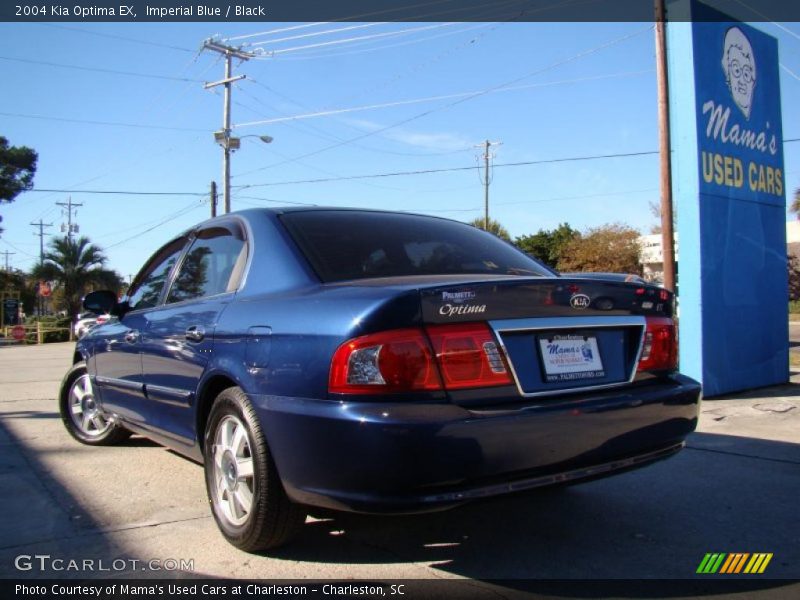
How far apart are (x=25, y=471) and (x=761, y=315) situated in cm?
795

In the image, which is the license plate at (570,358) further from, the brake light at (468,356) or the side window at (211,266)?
the side window at (211,266)

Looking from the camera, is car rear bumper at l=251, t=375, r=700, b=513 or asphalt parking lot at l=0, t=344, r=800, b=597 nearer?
car rear bumper at l=251, t=375, r=700, b=513

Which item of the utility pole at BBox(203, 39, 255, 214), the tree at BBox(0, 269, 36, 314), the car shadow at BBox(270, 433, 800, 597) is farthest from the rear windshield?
the tree at BBox(0, 269, 36, 314)

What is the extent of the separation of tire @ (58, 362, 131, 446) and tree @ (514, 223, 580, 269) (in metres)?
43.4

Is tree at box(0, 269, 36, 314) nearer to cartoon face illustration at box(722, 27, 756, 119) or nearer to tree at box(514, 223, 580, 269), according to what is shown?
tree at box(514, 223, 580, 269)

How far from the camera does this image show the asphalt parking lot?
280cm

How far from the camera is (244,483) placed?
2.95m

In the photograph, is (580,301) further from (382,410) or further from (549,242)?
(549,242)

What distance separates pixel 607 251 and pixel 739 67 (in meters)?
36.7

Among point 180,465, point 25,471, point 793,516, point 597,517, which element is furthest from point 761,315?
point 25,471

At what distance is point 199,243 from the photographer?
155 inches

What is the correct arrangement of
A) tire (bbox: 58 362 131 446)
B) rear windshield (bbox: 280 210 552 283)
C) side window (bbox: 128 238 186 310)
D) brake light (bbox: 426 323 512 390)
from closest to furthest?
brake light (bbox: 426 323 512 390) → rear windshield (bbox: 280 210 552 283) → side window (bbox: 128 238 186 310) → tire (bbox: 58 362 131 446)

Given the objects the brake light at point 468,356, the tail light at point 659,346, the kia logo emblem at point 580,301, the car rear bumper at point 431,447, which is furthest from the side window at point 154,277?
the tail light at point 659,346

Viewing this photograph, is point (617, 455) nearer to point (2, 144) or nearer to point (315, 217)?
point (315, 217)
